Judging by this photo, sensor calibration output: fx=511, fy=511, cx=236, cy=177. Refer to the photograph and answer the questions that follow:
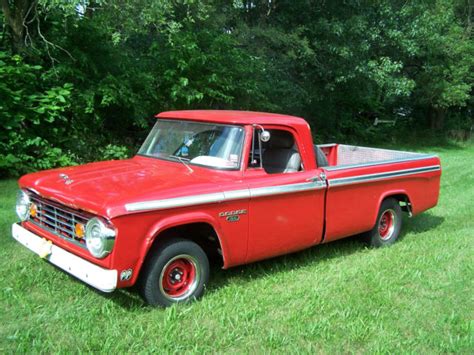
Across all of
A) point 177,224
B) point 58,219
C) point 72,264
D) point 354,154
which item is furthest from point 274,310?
point 354,154

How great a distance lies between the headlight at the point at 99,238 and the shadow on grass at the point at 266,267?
2.20 feet

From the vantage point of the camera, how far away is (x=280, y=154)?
5.66 meters

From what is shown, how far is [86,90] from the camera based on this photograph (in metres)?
10.5

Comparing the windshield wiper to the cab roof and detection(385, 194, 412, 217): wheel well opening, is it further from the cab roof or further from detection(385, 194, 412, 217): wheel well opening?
detection(385, 194, 412, 217): wheel well opening

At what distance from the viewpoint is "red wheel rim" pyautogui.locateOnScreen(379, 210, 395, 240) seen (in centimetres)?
665

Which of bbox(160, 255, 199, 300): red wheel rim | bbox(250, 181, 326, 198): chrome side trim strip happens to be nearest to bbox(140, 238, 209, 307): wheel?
bbox(160, 255, 199, 300): red wheel rim

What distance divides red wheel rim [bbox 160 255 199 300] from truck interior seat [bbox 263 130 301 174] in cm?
158

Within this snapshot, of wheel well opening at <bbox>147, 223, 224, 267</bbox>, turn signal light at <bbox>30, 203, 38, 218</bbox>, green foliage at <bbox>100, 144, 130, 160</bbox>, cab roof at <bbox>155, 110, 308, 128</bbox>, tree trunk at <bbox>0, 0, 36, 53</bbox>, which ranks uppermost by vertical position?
tree trunk at <bbox>0, 0, 36, 53</bbox>

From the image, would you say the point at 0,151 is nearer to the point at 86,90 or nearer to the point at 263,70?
the point at 86,90

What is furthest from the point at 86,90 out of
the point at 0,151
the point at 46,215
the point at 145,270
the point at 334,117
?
the point at 334,117

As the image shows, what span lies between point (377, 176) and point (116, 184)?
10.4 feet

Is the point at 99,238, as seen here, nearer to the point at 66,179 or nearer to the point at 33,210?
the point at 66,179

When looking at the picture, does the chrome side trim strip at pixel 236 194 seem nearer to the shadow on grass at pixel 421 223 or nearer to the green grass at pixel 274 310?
the green grass at pixel 274 310

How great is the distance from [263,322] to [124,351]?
1.14 metres
